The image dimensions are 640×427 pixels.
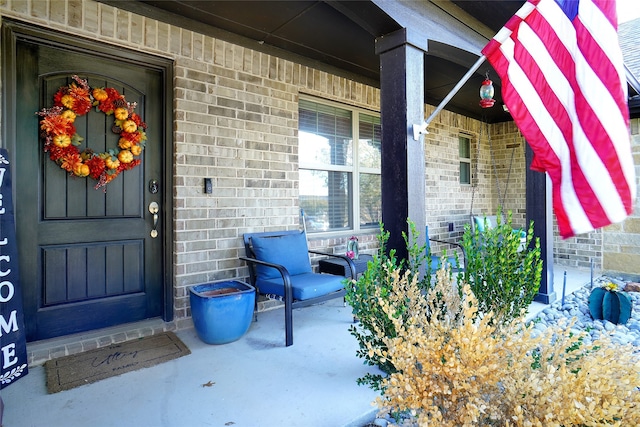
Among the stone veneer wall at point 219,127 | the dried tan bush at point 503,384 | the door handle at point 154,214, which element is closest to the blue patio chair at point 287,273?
the stone veneer wall at point 219,127

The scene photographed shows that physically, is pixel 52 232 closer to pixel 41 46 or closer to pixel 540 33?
pixel 41 46

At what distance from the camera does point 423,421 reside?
3.54ft

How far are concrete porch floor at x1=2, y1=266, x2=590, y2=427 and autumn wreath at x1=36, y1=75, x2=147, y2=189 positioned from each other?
1276 millimetres

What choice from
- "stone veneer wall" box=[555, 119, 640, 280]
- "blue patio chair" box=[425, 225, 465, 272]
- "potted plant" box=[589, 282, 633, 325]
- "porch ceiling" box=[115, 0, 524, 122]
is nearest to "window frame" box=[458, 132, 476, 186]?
"stone veneer wall" box=[555, 119, 640, 280]

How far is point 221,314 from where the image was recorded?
8.38 feet

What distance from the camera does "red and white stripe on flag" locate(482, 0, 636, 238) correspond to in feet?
4.66

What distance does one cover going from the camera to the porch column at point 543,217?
3580 millimetres

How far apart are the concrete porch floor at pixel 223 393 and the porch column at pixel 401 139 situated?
0.90m

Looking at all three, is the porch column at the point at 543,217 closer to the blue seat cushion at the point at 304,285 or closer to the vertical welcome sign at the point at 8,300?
the blue seat cushion at the point at 304,285

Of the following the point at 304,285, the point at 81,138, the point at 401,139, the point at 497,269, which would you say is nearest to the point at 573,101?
the point at 401,139

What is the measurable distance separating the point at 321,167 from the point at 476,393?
3153 mm

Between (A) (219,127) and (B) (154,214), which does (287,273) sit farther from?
(A) (219,127)

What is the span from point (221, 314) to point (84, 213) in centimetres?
128

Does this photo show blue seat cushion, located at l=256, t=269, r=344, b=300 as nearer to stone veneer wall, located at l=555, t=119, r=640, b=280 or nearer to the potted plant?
the potted plant
